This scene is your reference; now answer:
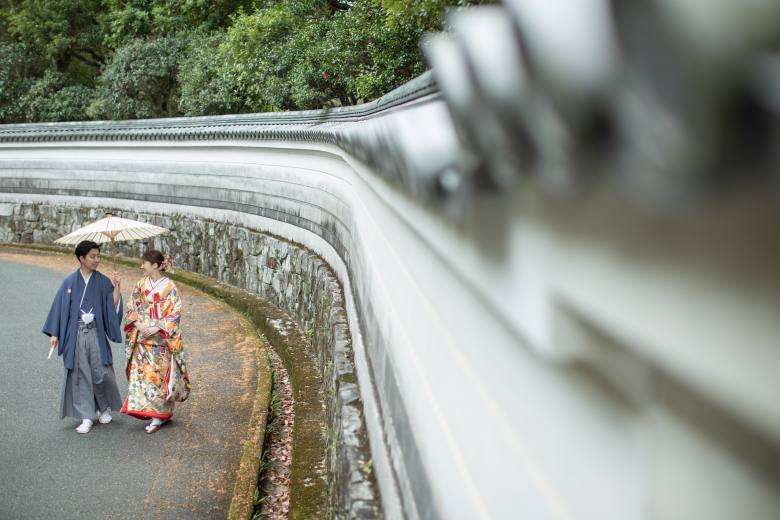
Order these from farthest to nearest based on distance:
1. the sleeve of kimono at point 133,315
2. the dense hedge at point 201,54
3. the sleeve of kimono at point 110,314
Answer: the dense hedge at point 201,54
the sleeve of kimono at point 110,314
the sleeve of kimono at point 133,315

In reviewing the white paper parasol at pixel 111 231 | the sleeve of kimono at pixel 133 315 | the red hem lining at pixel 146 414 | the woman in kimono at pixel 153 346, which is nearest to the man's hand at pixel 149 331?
the woman in kimono at pixel 153 346

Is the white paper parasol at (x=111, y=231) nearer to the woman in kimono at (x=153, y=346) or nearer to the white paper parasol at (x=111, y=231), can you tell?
the white paper parasol at (x=111, y=231)

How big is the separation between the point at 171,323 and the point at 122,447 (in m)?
1.05

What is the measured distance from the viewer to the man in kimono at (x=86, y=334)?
6750 mm

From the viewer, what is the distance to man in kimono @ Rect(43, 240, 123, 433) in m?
6.75

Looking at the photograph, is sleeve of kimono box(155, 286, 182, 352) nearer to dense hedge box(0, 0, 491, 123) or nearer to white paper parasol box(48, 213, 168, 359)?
white paper parasol box(48, 213, 168, 359)

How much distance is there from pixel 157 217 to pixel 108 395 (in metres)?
8.02

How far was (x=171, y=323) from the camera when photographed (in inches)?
265

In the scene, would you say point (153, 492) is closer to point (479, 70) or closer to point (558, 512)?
point (558, 512)

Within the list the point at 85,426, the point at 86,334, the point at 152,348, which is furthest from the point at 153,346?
the point at 85,426

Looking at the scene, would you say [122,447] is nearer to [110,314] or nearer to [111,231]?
[110,314]

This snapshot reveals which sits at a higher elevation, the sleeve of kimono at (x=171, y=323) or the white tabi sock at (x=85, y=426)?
the sleeve of kimono at (x=171, y=323)

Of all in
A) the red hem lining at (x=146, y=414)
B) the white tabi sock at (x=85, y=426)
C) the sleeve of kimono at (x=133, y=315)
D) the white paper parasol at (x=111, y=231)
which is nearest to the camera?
the red hem lining at (x=146, y=414)

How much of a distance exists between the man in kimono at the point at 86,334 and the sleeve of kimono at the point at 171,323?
1.65ft
